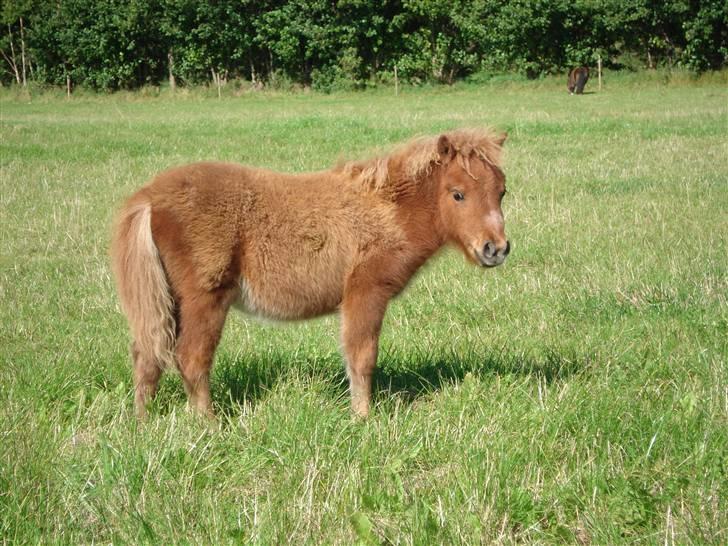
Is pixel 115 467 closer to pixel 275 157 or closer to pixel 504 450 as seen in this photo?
pixel 504 450

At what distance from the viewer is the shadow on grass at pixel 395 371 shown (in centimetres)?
529

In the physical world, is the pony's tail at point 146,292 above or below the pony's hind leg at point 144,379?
above

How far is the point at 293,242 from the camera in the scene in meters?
4.88

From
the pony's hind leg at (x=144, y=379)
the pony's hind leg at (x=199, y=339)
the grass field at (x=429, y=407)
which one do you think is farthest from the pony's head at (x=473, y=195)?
the pony's hind leg at (x=144, y=379)

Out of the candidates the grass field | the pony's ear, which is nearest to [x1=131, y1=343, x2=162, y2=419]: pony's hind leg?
the grass field

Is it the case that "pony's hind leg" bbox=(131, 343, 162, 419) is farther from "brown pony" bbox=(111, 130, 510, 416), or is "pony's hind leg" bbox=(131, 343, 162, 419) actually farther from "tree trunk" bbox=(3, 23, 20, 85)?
"tree trunk" bbox=(3, 23, 20, 85)

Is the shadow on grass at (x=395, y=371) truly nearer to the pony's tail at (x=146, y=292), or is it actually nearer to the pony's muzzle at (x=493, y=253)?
the pony's tail at (x=146, y=292)

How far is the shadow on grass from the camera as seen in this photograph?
5.29 meters

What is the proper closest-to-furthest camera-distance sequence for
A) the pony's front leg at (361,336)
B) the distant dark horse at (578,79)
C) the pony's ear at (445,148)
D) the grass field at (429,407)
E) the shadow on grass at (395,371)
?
the grass field at (429,407) → the pony's front leg at (361,336) → the pony's ear at (445,148) → the shadow on grass at (395,371) → the distant dark horse at (578,79)

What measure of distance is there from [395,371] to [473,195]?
147cm

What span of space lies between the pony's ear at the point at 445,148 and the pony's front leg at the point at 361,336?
101 centimetres

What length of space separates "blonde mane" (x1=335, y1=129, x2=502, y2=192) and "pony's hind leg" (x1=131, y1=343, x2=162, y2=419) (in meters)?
1.76

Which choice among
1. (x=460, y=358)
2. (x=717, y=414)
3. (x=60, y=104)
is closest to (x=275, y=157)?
(x=460, y=358)

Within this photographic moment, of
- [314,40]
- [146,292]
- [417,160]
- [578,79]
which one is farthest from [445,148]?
[314,40]
